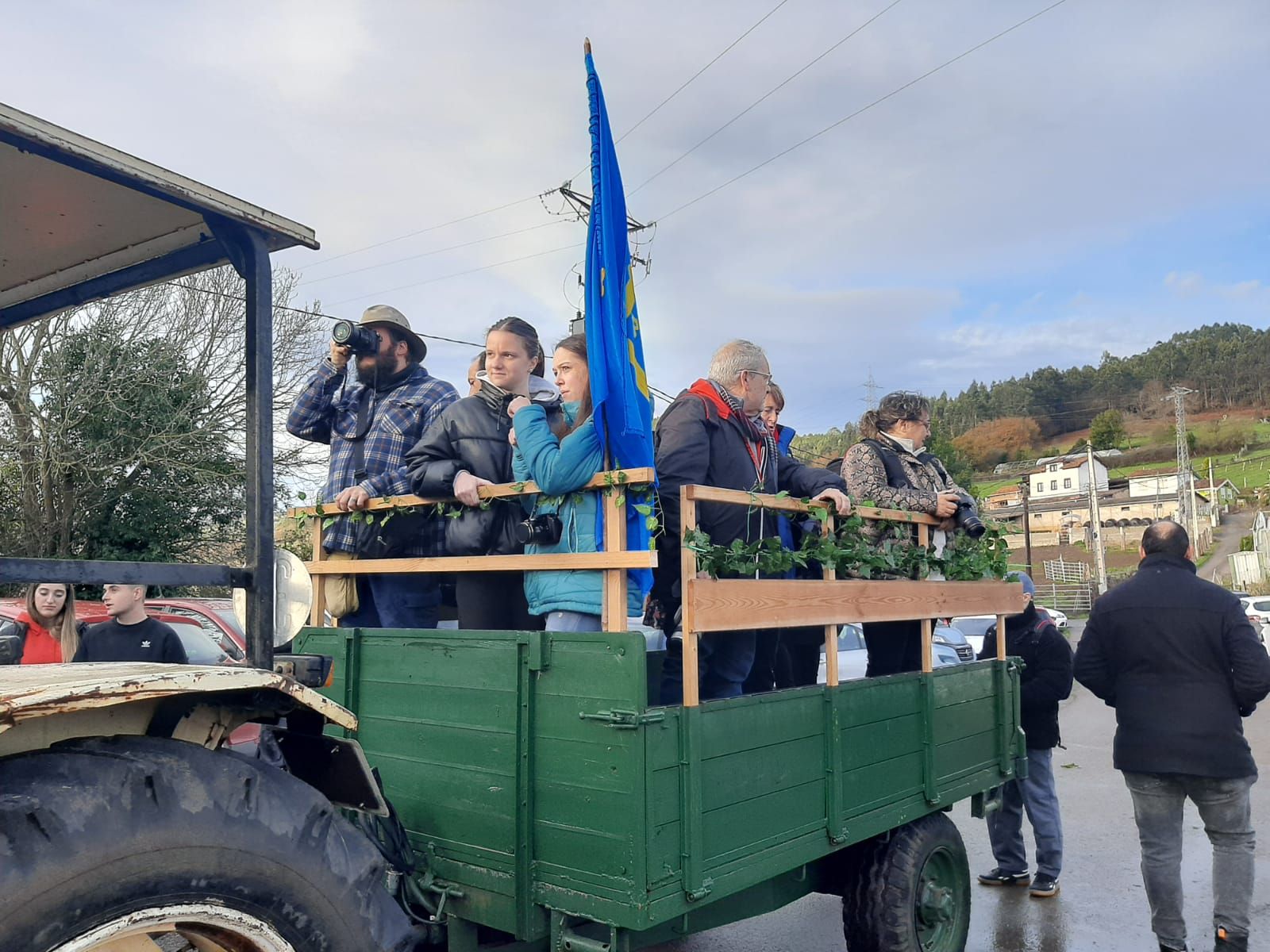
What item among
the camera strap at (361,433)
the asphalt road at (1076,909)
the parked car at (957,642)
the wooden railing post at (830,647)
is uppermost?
the camera strap at (361,433)

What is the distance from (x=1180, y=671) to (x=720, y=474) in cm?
248

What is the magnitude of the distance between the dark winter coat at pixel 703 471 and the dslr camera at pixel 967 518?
29.1 inches

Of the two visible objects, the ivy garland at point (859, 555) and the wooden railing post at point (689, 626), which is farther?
the ivy garland at point (859, 555)

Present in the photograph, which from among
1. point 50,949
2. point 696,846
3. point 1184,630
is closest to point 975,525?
point 1184,630

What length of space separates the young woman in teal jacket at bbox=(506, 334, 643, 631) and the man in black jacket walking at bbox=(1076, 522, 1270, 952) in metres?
2.89

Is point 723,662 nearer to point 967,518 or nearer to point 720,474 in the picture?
point 720,474

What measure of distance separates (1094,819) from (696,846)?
5868 mm

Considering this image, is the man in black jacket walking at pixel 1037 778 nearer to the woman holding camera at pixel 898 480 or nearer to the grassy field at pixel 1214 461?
the woman holding camera at pixel 898 480

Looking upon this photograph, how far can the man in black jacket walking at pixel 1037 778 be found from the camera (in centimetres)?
555

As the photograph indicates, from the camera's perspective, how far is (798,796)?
321cm

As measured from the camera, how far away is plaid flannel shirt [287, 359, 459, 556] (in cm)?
398

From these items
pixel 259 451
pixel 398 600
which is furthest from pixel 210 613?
pixel 259 451

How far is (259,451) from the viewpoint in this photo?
2078mm

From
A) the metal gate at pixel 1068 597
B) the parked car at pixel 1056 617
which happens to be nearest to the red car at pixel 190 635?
the parked car at pixel 1056 617
